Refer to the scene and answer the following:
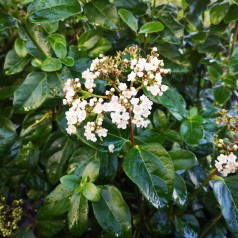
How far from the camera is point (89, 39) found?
40.7 inches

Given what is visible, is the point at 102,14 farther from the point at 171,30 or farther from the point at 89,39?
the point at 171,30

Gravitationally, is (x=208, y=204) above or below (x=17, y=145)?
below

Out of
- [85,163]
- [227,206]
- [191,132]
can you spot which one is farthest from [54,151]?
[227,206]

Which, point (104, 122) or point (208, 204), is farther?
point (208, 204)

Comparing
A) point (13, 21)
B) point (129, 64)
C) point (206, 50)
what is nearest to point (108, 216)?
point (129, 64)

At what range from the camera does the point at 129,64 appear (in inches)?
31.2

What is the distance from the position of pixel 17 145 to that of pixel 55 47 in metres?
0.33

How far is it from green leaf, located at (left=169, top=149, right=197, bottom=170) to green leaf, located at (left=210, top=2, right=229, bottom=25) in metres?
0.45

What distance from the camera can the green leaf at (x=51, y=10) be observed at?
32.1 inches

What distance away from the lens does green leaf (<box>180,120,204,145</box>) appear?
868 mm

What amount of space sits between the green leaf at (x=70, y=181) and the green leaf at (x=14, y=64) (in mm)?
428

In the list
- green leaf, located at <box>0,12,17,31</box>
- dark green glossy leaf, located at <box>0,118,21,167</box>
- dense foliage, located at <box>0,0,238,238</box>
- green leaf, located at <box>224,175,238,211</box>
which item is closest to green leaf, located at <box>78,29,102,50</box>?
dense foliage, located at <box>0,0,238,238</box>

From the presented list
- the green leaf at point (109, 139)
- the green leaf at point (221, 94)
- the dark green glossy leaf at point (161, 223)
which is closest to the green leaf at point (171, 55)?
the green leaf at point (221, 94)

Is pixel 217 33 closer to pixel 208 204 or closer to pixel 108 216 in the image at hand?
pixel 208 204
